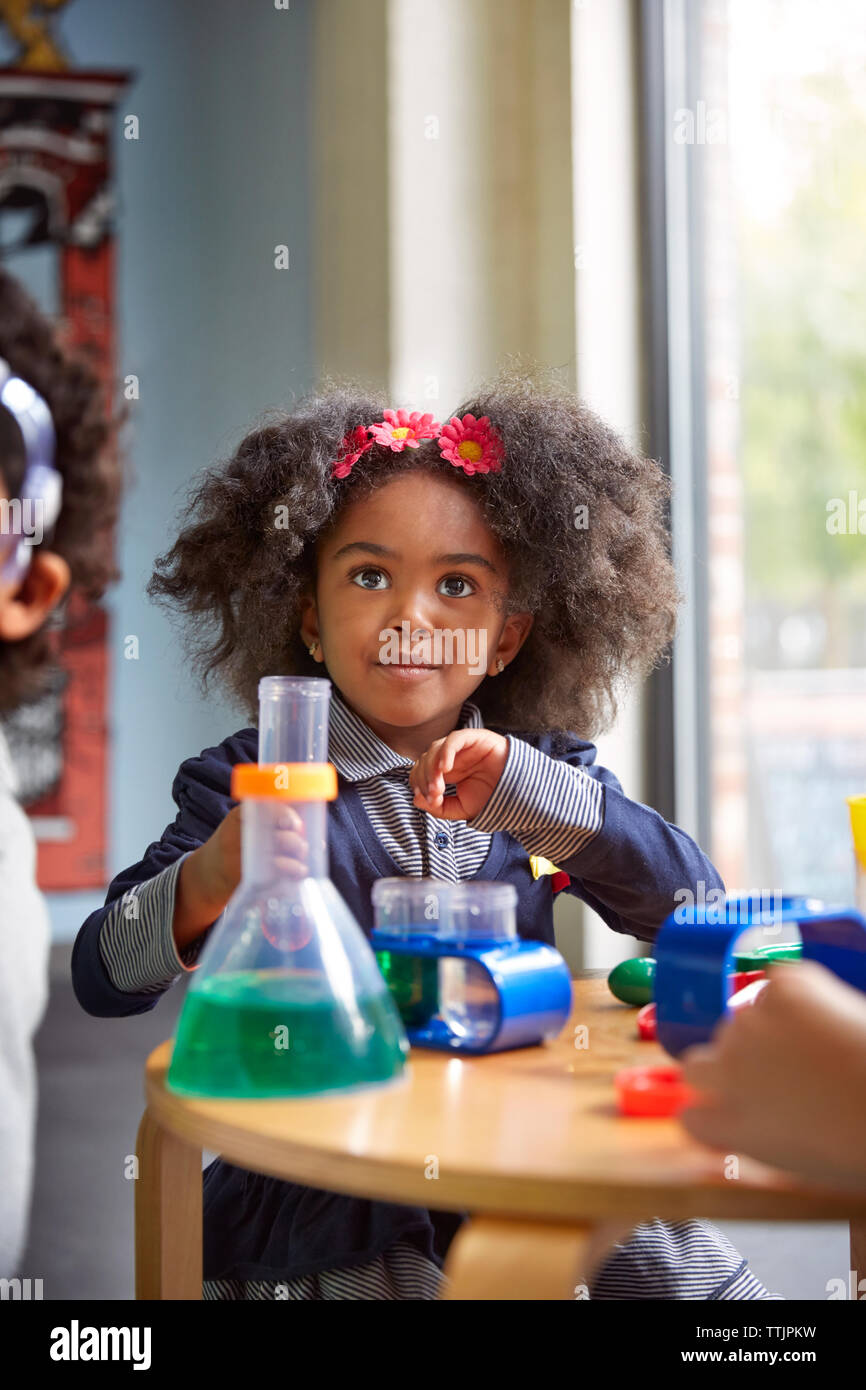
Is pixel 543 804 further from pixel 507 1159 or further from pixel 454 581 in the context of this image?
pixel 507 1159

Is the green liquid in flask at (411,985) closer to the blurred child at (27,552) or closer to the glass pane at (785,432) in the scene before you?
the blurred child at (27,552)

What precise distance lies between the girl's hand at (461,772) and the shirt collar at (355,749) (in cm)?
13

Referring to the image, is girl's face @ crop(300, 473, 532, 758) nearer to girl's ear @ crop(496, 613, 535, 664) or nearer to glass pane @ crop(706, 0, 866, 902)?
girl's ear @ crop(496, 613, 535, 664)

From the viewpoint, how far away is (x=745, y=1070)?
1.64ft

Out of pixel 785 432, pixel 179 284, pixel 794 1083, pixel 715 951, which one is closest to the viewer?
pixel 794 1083

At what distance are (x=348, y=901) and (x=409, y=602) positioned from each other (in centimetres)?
21

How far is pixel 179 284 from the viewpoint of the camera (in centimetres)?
256

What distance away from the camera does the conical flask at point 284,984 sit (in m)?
0.58

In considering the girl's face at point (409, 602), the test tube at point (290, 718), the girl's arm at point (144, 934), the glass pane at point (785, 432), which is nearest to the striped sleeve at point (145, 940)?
the girl's arm at point (144, 934)

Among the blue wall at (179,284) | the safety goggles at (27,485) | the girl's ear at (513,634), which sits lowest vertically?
the girl's ear at (513,634)

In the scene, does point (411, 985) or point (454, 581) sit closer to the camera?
point (411, 985)

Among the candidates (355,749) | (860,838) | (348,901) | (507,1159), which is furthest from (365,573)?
(507,1159)
